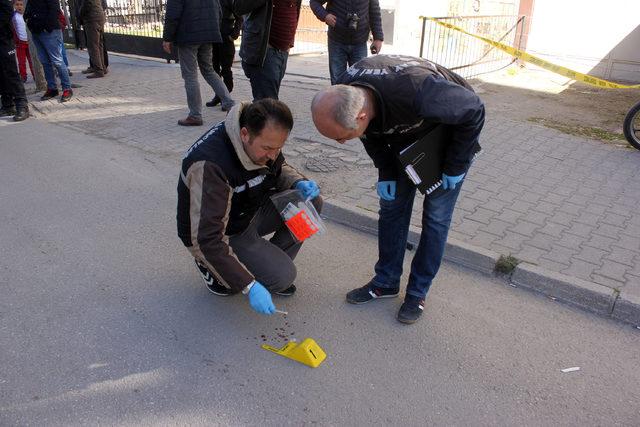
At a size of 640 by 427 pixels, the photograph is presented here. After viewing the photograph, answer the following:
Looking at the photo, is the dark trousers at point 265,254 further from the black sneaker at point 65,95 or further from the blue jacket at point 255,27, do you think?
the black sneaker at point 65,95

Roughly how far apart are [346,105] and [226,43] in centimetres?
534

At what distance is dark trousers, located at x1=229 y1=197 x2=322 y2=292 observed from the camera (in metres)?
3.11

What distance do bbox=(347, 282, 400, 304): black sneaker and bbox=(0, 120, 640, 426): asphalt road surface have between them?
6 cm

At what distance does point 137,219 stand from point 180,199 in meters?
1.62

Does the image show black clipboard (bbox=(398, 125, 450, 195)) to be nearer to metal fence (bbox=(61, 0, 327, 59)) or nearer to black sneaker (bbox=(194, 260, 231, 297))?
black sneaker (bbox=(194, 260, 231, 297))

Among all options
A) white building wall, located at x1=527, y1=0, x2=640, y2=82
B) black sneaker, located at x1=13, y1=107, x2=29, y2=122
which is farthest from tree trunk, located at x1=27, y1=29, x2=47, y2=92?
white building wall, located at x1=527, y1=0, x2=640, y2=82

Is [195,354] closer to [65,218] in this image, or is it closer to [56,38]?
[65,218]

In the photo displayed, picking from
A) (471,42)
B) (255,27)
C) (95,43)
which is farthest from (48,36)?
(471,42)

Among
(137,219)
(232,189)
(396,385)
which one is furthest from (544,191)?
(137,219)

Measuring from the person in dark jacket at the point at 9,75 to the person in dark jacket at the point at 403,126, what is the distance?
5.85 metres

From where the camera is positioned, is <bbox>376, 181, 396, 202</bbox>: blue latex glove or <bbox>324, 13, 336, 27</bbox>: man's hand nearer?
<bbox>376, 181, 396, 202</bbox>: blue latex glove

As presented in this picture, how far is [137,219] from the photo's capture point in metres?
4.31

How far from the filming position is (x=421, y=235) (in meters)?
3.09

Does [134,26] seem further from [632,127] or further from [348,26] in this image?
[632,127]
